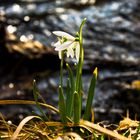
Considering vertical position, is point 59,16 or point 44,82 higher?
point 59,16

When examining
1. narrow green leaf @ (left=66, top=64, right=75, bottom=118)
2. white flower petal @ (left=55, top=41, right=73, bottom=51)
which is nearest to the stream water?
narrow green leaf @ (left=66, top=64, right=75, bottom=118)

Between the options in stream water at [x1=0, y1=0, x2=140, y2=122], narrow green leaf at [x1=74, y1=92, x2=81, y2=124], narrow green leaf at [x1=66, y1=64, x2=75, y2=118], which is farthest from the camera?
stream water at [x1=0, y1=0, x2=140, y2=122]

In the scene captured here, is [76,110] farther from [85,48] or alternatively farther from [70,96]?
[85,48]

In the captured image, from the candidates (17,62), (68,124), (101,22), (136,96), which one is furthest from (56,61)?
(68,124)

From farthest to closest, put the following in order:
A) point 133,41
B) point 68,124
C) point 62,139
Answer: point 133,41 < point 68,124 < point 62,139

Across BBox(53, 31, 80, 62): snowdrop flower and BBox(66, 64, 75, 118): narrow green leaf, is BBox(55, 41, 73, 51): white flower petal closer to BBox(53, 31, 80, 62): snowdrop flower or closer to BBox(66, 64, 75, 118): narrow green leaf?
BBox(53, 31, 80, 62): snowdrop flower

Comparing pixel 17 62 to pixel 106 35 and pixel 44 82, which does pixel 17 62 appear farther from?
pixel 106 35

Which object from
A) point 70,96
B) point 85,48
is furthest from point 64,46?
point 85,48

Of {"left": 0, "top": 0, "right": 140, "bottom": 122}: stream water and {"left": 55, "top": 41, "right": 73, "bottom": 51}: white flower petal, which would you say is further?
{"left": 0, "top": 0, "right": 140, "bottom": 122}: stream water
